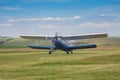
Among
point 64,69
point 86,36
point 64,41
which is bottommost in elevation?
point 64,69

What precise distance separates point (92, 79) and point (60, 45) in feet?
154

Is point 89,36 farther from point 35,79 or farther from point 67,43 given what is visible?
point 35,79

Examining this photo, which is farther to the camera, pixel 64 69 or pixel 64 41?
pixel 64 41

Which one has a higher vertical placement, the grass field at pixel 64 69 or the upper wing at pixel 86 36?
the upper wing at pixel 86 36

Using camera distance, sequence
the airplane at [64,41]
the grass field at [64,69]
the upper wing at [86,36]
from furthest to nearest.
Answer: the upper wing at [86,36] → the airplane at [64,41] → the grass field at [64,69]

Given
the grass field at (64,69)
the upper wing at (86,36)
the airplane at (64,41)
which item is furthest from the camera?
the upper wing at (86,36)

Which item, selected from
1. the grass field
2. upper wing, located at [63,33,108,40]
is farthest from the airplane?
the grass field

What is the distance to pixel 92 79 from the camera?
21.6 meters

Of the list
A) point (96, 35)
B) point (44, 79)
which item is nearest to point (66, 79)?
point (44, 79)

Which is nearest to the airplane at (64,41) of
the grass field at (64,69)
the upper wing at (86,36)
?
the upper wing at (86,36)

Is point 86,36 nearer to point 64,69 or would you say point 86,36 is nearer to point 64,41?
point 64,41

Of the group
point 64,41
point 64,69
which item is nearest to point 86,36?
point 64,41

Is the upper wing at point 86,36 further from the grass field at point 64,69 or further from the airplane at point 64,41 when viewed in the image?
the grass field at point 64,69

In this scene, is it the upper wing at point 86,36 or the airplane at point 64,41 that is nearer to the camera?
the airplane at point 64,41
